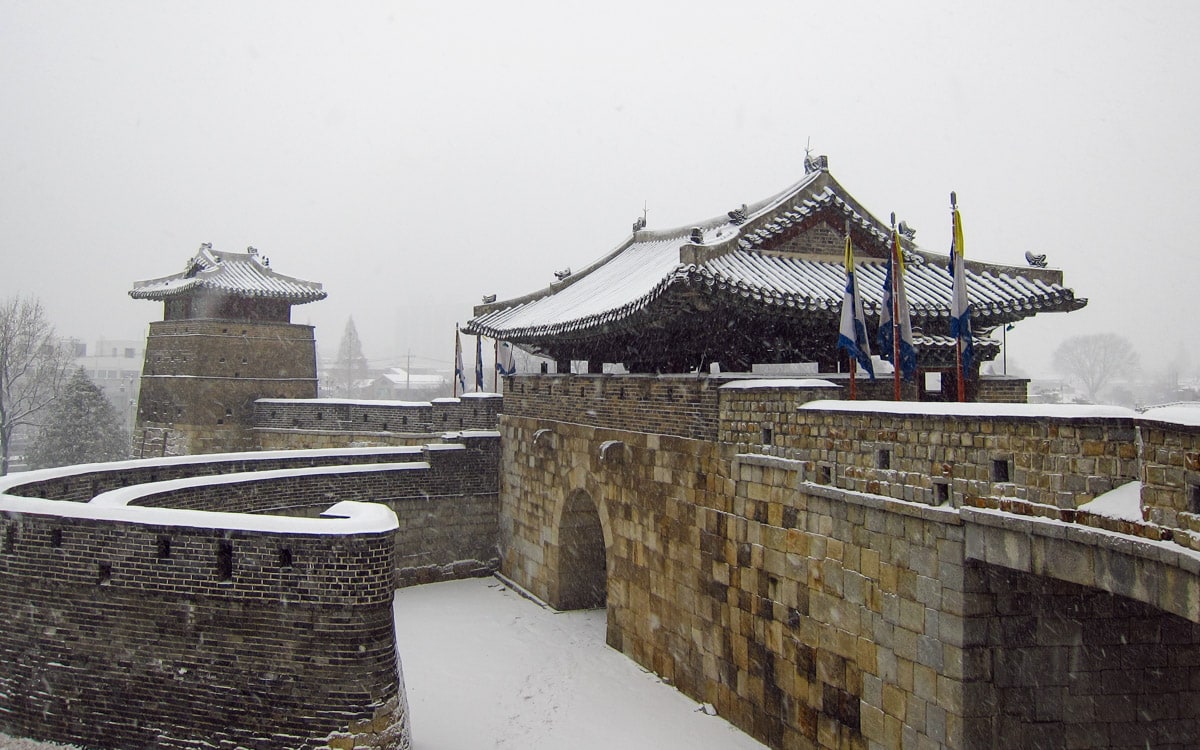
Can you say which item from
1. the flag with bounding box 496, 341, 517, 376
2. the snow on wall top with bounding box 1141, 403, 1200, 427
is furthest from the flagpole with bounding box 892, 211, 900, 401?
the flag with bounding box 496, 341, 517, 376

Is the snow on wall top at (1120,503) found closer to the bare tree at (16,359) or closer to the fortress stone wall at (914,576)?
the fortress stone wall at (914,576)

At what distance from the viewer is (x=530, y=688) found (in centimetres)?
987

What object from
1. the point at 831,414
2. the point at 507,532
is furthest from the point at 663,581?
the point at 507,532

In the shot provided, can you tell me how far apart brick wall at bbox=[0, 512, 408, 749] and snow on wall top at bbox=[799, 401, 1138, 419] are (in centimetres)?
426

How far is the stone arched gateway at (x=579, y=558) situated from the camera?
12.7 m

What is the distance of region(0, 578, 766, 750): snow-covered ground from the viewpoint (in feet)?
27.6

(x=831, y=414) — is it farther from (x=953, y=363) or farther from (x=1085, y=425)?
(x=953, y=363)

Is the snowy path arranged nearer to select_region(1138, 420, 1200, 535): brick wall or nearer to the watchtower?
select_region(1138, 420, 1200, 535): brick wall

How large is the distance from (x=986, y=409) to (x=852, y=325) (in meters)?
2.60

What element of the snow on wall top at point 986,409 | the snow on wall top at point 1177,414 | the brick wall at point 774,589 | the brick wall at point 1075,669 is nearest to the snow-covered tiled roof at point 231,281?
the brick wall at point 774,589

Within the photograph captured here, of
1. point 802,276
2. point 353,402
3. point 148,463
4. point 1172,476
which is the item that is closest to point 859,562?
point 1172,476

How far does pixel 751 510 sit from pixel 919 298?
3423mm

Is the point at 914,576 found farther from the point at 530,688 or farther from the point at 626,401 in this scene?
the point at 530,688

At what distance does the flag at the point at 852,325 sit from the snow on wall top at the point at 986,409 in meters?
0.98
